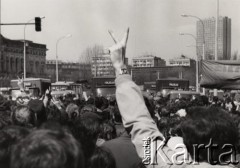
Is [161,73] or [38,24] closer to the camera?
[38,24]

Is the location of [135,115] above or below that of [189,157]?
above

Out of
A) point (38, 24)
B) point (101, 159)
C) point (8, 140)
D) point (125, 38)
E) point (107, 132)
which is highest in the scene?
point (38, 24)

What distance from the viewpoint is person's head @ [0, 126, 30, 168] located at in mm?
2662

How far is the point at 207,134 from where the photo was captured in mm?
3029

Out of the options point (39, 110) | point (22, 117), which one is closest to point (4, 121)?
point (22, 117)

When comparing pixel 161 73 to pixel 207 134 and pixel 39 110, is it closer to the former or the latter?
pixel 39 110

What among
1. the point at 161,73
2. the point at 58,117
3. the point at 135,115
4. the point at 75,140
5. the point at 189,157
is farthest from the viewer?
the point at 161,73

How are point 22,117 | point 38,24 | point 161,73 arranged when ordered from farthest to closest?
point 161,73 → point 38,24 → point 22,117

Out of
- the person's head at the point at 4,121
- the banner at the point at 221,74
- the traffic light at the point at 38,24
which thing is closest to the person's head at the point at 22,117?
the person's head at the point at 4,121

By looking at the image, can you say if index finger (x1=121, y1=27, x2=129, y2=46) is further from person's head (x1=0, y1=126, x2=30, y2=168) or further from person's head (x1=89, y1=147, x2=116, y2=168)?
person's head (x1=0, y1=126, x2=30, y2=168)

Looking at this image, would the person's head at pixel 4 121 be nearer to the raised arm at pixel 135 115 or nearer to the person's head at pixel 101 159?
the person's head at pixel 101 159

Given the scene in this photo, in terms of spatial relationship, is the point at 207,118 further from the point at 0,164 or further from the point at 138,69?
the point at 138,69

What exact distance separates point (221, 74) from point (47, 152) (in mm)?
8769

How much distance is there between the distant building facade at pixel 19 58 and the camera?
148 metres
